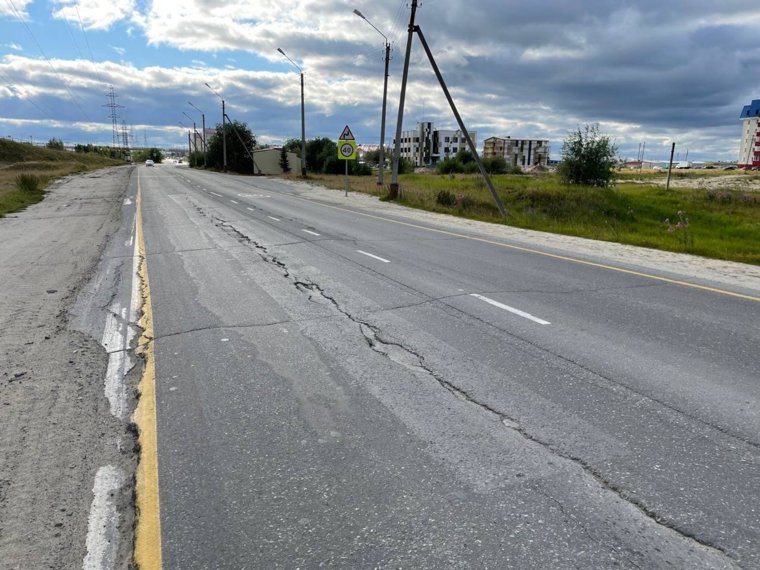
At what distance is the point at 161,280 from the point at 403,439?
646cm

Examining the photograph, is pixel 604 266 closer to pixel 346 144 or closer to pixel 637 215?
pixel 637 215

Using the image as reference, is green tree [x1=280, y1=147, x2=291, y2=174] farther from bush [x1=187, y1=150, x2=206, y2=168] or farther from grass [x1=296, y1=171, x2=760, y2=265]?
grass [x1=296, y1=171, x2=760, y2=265]

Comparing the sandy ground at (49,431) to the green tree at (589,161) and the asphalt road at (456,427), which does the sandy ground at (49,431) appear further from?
the green tree at (589,161)

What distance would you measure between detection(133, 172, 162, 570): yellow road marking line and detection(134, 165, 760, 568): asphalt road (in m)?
0.06

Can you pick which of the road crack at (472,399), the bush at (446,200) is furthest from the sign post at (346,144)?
the road crack at (472,399)

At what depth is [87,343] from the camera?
593 centimetres

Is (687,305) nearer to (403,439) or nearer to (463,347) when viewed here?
(463,347)

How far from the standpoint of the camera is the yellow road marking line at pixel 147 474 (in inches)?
108

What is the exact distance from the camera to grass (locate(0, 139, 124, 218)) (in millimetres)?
26562

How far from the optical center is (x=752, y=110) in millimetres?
151125

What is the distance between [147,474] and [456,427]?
80.8 inches

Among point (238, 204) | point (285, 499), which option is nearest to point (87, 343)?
point (285, 499)

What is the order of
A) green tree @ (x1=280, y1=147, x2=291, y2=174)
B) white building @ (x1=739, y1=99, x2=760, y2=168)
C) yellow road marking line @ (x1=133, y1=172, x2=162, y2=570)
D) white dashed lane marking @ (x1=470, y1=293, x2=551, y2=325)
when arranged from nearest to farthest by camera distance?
1. yellow road marking line @ (x1=133, y1=172, x2=162, y2=570)
2. white dashed lane marking @ (x1=470, y1=293, x2=551, y2=325)
3. green tree @ (x1=280, y1=147, x2=291, y2=174)
4. white building @ (x1=739, y1=99, x2=760, y2=168)

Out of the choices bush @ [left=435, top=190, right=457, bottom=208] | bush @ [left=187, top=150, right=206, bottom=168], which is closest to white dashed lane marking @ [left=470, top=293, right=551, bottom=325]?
bush @ [left=435, top=190, right=457, bottom=208]
